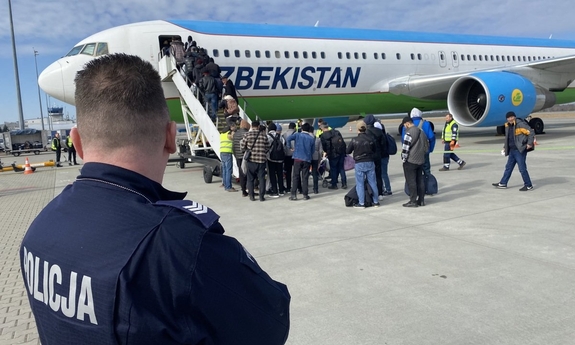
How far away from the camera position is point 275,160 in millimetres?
8516

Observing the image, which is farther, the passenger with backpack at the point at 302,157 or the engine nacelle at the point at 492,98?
the engine nacelle at the point at 492,98

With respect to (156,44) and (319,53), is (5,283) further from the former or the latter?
(319,53)

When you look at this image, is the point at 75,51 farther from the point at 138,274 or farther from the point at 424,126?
the point at 138,274

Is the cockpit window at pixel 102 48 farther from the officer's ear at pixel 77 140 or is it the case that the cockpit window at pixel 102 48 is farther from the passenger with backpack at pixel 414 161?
the officer's ear at pixel 77 140

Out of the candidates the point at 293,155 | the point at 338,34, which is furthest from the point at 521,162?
the point at 338,34

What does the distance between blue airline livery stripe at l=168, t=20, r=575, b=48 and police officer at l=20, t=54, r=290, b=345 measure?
1317 centimetres

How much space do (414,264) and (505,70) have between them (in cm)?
1462

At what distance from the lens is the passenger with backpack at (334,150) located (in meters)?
9.21

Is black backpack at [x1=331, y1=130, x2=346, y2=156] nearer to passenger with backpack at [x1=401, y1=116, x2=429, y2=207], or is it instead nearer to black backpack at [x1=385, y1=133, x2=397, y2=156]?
black backpack at [x1=385, y1=133, x2=397, y2=156]

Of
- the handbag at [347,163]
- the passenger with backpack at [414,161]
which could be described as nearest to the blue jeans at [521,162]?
the passenger with backpack at [414,161]

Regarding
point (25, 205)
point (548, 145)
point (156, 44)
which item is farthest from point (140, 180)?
point (548, 145)

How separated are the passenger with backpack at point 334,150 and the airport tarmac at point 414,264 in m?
0.99

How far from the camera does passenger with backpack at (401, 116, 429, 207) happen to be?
7.03m

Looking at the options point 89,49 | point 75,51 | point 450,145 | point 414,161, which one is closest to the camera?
point 414,161
